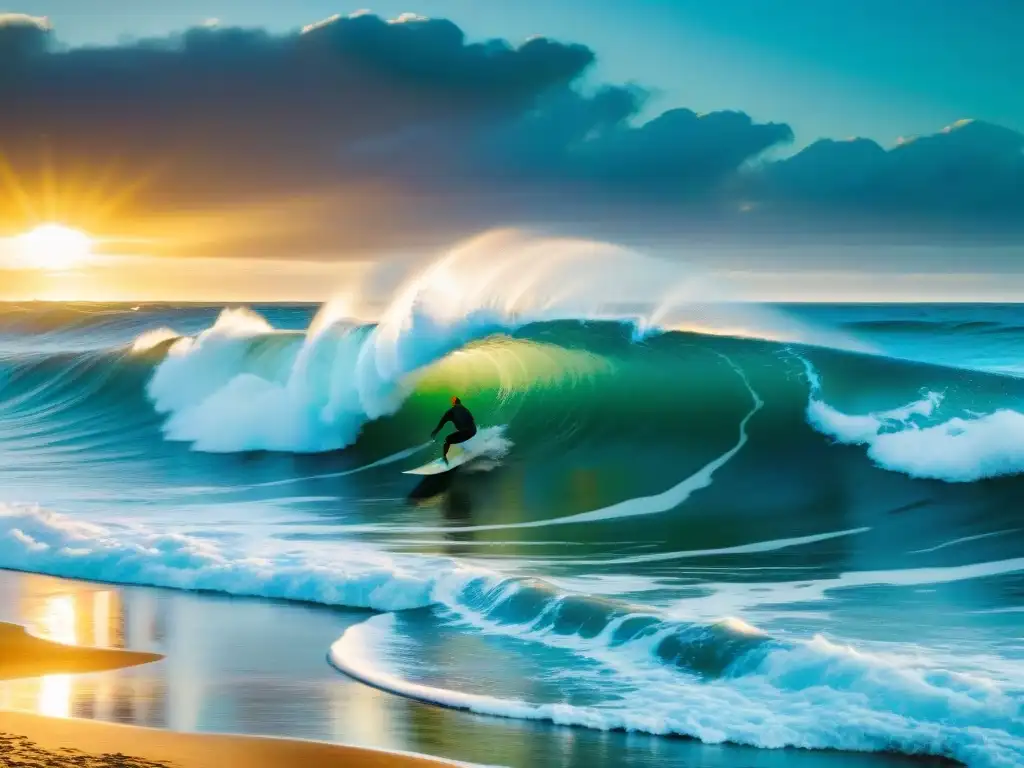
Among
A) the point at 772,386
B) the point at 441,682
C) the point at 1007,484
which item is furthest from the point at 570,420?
the point at 441,682

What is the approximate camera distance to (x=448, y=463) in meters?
14.1

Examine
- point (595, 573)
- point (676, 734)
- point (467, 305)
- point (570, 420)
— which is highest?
point (467, 305)

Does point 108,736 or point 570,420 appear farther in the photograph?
point 570,420

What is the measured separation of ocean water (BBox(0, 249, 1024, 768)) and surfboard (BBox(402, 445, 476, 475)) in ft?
0.45

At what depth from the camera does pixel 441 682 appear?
21.2 ft

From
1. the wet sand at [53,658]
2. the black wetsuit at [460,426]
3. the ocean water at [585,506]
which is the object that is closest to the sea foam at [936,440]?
the ocean water at [585,506]

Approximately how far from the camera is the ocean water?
20.3 feet

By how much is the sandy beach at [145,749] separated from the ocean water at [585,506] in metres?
0.87

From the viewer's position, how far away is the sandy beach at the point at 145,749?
17.2 feet

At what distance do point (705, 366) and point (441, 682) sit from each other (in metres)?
11.8

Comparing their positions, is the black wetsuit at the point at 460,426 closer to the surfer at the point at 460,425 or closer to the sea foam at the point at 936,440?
the surfer at the point at 460,425

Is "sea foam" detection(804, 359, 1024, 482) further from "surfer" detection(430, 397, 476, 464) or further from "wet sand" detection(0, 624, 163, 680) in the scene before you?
"wet sand" detection(0, 624, 163, 680)

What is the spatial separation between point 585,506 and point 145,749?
7305mm

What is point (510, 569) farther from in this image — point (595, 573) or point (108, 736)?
point (108, 736)
